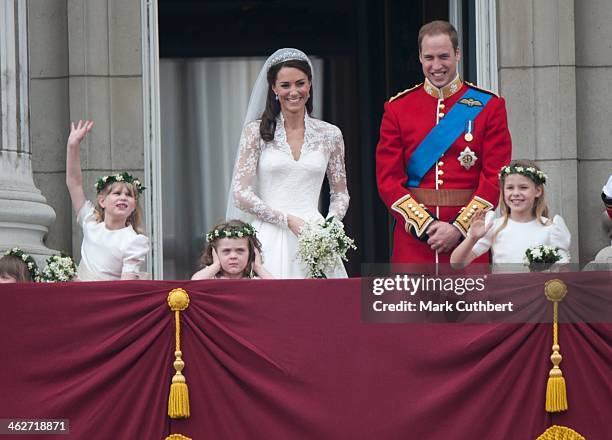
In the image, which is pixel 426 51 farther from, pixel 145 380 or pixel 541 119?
pixel 541 119

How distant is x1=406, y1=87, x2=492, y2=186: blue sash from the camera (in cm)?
854

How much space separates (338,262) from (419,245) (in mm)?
454

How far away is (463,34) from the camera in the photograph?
12.2 metres

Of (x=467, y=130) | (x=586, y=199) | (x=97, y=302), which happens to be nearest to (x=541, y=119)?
(x=586, y=199)

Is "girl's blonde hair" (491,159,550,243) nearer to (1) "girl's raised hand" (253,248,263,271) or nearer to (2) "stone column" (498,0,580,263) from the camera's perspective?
(1) "girl's raised hand" (253,248,263,271)

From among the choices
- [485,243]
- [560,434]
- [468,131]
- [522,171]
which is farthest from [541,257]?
[560,434]

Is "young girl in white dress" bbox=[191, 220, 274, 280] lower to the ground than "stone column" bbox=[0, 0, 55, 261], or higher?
lower

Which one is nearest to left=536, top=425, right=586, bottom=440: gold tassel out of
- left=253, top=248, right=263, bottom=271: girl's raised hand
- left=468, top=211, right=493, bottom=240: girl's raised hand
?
left=468, top=211, right=493, bottom=240: girl's raised hand

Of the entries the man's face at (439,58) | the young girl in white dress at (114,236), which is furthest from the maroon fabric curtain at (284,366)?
the man's face at (439,58)

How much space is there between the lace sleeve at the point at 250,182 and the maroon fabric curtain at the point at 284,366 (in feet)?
5.61

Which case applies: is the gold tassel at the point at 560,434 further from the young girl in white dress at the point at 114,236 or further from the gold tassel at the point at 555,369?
the young girl in white dress at the point at 114,236

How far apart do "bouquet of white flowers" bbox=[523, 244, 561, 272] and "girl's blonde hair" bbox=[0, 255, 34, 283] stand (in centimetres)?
260

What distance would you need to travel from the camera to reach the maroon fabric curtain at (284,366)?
24.0 ft

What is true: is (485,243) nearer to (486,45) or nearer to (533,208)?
(533,208)
